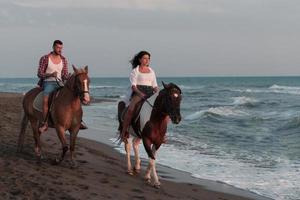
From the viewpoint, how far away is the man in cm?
903

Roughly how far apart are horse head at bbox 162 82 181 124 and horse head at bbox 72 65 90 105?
51.7 inches

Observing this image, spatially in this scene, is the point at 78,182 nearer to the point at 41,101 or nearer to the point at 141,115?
the point at 141,115

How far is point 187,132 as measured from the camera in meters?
19.9

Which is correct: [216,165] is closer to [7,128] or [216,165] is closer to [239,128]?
[7,128]

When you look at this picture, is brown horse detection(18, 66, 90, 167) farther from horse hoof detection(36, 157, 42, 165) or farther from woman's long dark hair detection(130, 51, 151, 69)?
woman's long dark hair detection(130, 51, 151, 69)

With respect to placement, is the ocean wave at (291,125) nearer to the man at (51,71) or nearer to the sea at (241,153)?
the sea at (241,153)

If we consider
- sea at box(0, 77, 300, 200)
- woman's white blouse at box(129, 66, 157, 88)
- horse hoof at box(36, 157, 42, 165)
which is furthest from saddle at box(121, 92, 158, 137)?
horse hoof at box(36, 157, 42, 165)

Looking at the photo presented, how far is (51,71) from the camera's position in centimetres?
919

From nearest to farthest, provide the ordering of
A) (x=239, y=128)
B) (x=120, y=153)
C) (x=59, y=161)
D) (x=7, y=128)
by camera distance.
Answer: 1. (x=59, y=161)
2. (x=120, y=153)
3. (x=7, y=128)
4. (x=239, y=128)

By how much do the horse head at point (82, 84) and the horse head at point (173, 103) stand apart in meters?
1.31

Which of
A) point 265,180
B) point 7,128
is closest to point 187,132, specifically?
point 7,128

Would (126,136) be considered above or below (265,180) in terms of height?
above

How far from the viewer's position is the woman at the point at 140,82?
29.3 feet

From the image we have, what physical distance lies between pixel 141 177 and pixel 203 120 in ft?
55.7
